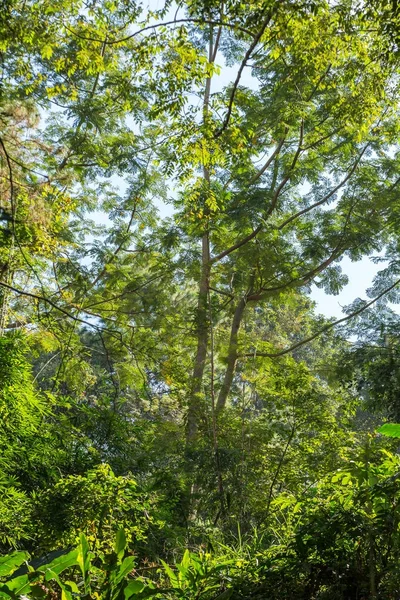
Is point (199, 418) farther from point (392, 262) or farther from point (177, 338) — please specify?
point (392, 262)

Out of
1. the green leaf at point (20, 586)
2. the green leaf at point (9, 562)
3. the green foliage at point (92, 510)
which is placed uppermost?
the green foliage at point (92, 510)

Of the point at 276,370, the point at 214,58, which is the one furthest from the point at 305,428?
the point at 214,58

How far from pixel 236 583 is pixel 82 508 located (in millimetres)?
1033

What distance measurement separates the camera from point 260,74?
6289mm

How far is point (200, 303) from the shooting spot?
6.30m

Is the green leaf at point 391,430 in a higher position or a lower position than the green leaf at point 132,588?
higher

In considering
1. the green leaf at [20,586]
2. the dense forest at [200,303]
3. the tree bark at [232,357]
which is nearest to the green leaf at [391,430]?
the dense forest at [200,303]

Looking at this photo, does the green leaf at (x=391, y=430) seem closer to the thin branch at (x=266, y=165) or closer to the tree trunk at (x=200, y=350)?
the tree trunk at (x=200, y=350)

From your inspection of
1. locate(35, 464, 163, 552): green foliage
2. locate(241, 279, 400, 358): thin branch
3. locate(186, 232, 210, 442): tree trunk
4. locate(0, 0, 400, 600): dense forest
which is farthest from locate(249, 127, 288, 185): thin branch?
locate(35, 464, 163, 552): green foliage

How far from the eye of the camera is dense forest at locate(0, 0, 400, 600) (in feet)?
3.69

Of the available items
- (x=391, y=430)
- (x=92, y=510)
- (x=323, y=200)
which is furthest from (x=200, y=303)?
(x=391, y=430)

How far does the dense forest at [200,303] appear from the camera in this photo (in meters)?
1.12

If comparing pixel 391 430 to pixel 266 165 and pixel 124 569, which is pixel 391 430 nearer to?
pixel 124 569

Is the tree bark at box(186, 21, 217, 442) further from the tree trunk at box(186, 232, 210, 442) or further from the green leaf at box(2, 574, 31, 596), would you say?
the green leaf at box(2, 574, 31, 596)
